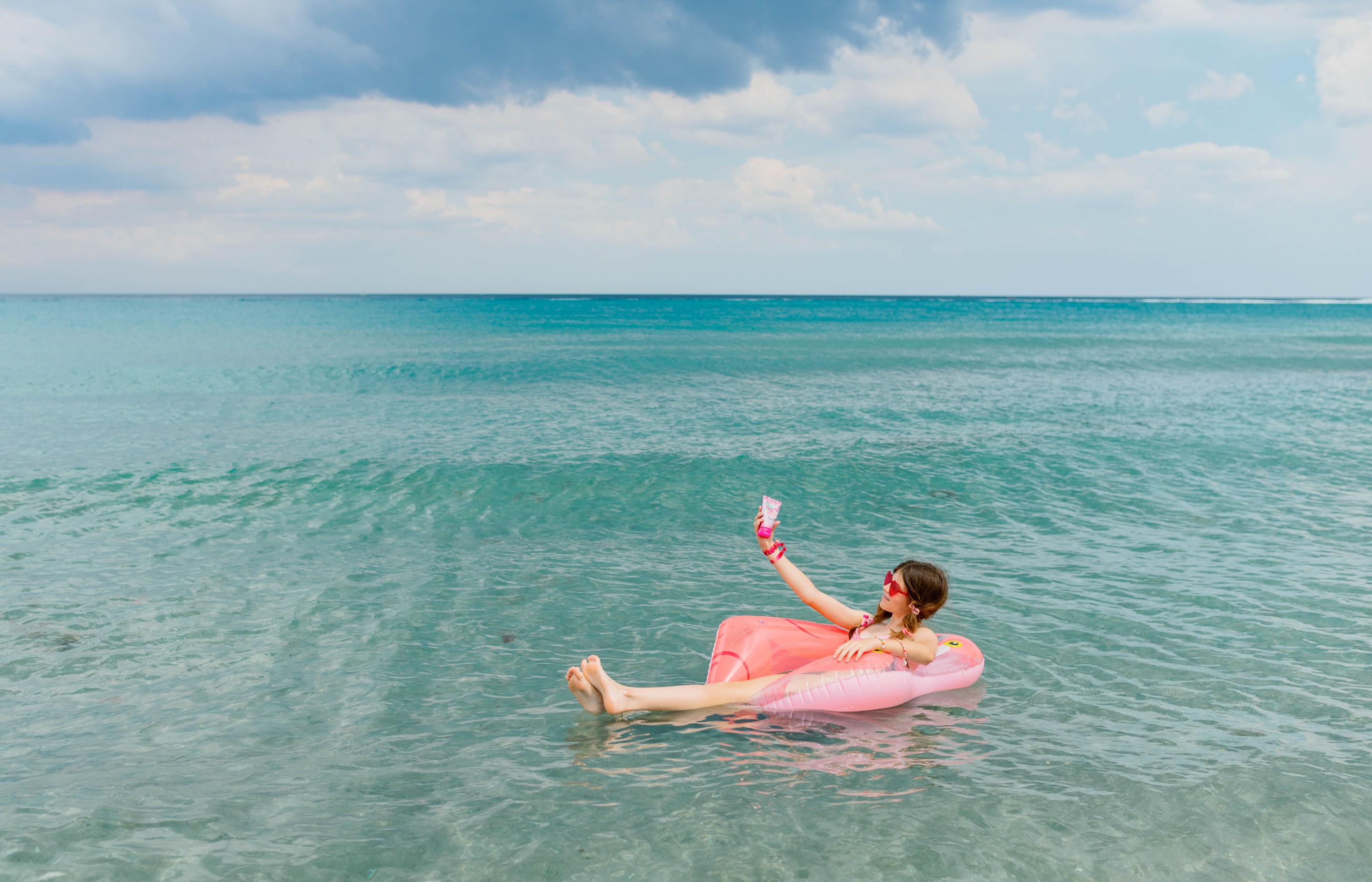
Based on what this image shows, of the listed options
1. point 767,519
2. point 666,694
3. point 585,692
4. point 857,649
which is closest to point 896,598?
point 857,649

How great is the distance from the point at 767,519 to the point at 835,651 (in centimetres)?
131

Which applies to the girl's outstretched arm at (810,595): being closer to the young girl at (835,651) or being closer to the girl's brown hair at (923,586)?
the young girl at (835,651)

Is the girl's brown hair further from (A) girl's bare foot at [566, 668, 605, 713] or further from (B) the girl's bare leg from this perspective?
(A) girl's bare foot at [566, 668, 605, 713]

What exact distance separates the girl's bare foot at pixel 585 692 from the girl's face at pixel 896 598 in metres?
2.36

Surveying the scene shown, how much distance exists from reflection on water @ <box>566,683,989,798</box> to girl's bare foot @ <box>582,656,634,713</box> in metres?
0.22

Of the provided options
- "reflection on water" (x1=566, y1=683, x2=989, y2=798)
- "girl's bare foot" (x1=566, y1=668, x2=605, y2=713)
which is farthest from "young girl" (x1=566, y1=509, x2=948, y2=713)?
"reflection on water" (x1=566, y1=683, x2=989, y2=798)

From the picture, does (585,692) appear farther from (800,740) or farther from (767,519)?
(767,519)

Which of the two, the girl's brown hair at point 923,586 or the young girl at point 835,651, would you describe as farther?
the girl's brown hair at point 923,586

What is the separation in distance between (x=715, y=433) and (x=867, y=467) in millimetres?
4515

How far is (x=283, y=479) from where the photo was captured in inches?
529

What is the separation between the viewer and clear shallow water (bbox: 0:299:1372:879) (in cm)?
475

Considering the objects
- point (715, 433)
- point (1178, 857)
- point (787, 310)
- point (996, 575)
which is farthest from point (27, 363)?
point (787, 310)

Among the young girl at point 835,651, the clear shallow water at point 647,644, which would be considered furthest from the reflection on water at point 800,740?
the young girl at point 835,651

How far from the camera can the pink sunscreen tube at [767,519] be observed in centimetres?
619
